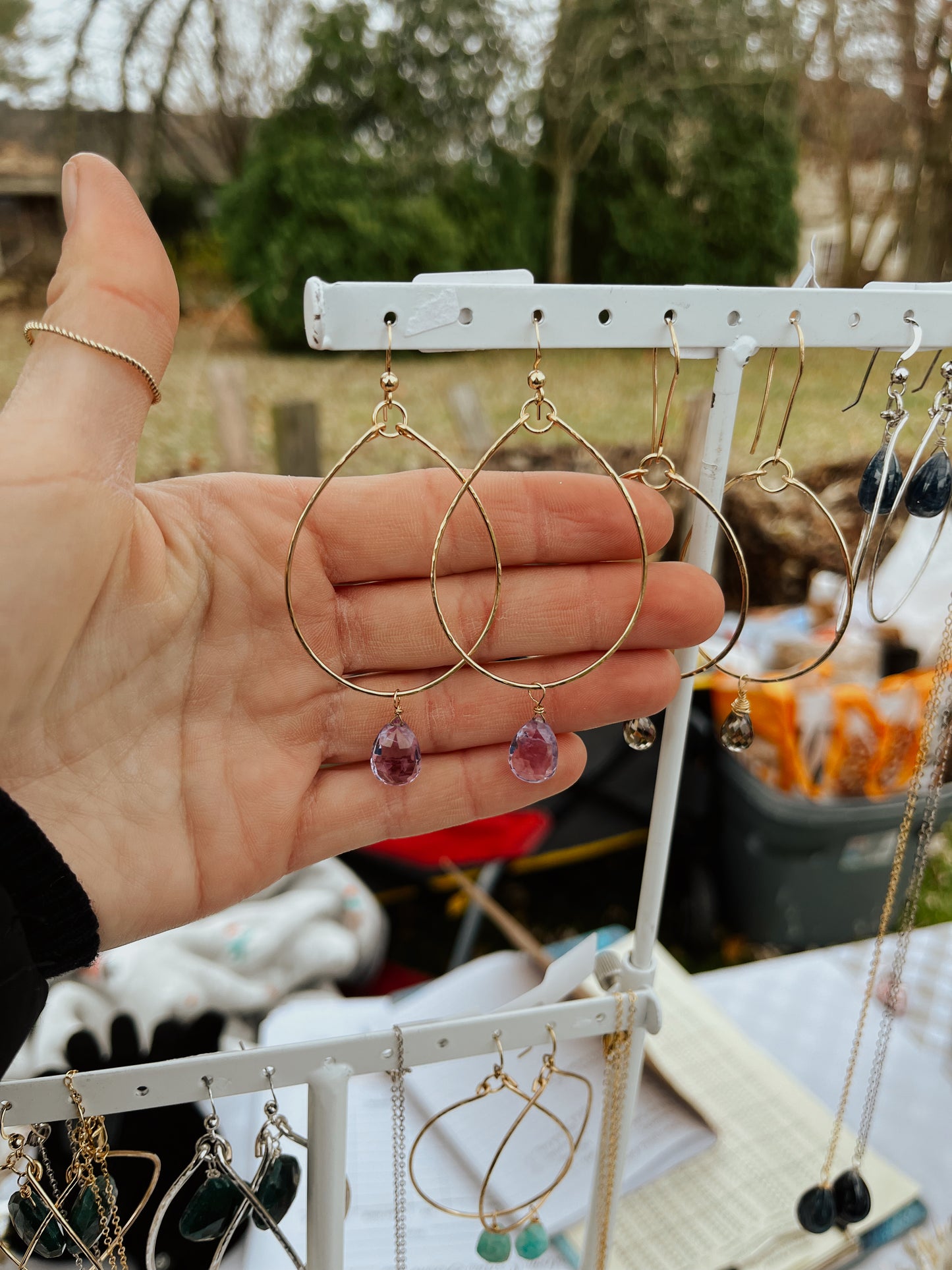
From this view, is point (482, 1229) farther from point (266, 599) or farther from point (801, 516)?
point (801, 516)

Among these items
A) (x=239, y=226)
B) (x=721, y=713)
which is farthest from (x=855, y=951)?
(x=239, y=226)

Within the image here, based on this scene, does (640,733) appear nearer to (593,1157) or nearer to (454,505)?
(454,505)

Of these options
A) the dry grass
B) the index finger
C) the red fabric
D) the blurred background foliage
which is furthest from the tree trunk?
the index finger

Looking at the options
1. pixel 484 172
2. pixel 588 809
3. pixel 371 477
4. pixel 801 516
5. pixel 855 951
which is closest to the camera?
pixel 371 477

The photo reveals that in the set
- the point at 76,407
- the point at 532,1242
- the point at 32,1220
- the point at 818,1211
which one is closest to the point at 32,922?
the point at 32,1220

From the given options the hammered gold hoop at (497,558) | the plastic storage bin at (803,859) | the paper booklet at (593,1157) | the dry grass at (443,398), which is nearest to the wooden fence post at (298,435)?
the dry grass at (443,398)

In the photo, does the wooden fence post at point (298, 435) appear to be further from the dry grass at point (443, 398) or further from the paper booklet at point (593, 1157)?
the paper booklet at point (593, 1157)
